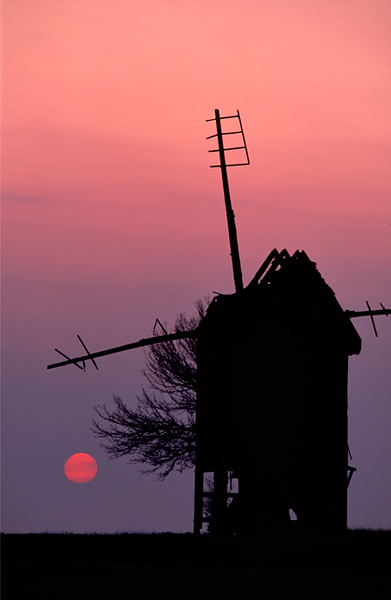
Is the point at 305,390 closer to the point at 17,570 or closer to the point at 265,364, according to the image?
the point at 265,364

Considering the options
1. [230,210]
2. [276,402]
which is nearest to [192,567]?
[276,402]

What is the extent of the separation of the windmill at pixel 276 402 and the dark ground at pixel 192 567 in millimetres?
1754

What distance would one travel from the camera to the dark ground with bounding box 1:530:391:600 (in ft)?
46.6

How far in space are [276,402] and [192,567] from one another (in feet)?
22.4

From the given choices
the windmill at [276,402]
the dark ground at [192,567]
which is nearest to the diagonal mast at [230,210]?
the windmill at [276,402]

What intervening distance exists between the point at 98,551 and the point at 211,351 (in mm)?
7270

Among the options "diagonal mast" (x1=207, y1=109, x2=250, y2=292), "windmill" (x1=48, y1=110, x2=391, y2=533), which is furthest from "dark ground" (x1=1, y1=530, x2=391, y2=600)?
"diagonal mast" (x1=207, y1=109, x2=250, y2=292)

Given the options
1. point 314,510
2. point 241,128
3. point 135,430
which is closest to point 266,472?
point 314,510

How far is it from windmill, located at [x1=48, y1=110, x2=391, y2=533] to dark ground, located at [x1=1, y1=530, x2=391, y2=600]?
1754 millimetres

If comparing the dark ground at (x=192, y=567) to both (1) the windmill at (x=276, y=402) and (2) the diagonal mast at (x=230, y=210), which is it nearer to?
(1) the windmill at (x=276, y=402)

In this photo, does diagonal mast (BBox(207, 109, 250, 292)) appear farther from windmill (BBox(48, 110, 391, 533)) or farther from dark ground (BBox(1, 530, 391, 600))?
dark ground (BBox(1, 530, 391, 600))

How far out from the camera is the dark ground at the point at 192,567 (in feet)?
46.6

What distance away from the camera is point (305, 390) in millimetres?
23125

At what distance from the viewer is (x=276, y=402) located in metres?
23.1
